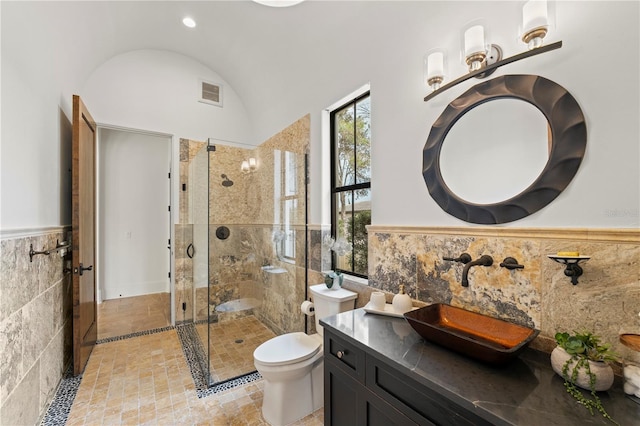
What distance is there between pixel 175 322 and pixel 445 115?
Answer: 142 inches

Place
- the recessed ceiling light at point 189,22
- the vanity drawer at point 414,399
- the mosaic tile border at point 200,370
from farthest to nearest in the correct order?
the recessed ceiling light at point 189,22 < the mosaic tile border at point 200,370 < the vanity drawer at point 414,399

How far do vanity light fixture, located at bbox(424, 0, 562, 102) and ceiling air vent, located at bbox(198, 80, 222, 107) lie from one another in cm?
297

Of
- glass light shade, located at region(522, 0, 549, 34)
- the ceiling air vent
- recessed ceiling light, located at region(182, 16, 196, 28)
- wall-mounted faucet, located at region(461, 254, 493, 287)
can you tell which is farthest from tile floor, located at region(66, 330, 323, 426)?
recessed ceiling light, located at region(182, 16, 196, 28)

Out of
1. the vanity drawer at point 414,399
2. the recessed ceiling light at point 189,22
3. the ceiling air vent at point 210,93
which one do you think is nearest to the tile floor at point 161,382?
the vanity drawer at point 414,399

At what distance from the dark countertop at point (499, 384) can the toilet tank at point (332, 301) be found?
677mm

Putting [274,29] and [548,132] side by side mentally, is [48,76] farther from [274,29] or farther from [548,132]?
[548,132]

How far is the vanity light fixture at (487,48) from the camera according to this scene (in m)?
1.06

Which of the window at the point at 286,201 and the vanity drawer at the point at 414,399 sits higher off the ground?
the window at the point at 286,201

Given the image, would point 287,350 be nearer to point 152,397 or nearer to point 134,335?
point 152,397

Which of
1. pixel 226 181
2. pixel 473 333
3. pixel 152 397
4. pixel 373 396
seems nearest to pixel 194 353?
pixel 152 397

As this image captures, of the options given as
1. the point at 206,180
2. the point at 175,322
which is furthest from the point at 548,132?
the point at 175,322

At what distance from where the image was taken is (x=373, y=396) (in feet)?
3.87

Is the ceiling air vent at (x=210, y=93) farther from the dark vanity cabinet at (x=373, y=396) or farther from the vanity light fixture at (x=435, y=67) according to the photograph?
the dark vanity cabinet at (x=373, y=396)

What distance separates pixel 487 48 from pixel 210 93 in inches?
130
